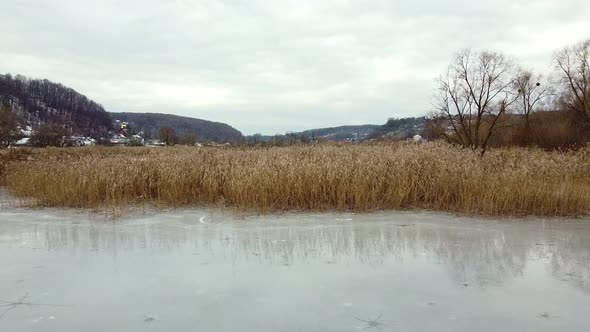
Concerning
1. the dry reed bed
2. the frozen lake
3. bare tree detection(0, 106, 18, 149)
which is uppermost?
bare tree detection(0, 106, 18, 149)

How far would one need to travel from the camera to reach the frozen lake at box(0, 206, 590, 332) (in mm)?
3047

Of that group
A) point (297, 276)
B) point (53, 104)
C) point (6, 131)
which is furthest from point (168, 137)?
point (53, 104)

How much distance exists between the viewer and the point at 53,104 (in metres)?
128

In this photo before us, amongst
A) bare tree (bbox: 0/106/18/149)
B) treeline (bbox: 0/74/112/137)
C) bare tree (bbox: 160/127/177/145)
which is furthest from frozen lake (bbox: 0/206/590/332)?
treeline (bbox: 0/74/112/137)

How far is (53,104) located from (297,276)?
473 feet

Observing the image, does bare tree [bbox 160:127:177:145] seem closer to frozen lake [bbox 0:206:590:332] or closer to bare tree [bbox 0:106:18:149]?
bare tree [bbox 0:106:18:149]

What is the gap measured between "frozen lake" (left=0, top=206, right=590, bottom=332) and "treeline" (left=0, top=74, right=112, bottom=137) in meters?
117

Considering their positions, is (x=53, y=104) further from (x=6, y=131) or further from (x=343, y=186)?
(x=343, y=186)

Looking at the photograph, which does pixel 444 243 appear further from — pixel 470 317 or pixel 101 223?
pixel 101 223

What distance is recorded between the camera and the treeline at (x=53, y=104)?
116312mm

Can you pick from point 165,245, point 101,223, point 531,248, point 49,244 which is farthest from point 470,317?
point 101,223

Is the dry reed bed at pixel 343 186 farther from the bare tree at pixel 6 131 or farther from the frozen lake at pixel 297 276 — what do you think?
the bare tree at pixel 6 131

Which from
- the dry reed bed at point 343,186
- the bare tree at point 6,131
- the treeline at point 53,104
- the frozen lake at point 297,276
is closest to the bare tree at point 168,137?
the bare tree at point 6,131

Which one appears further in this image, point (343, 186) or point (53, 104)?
point (53, 104)
